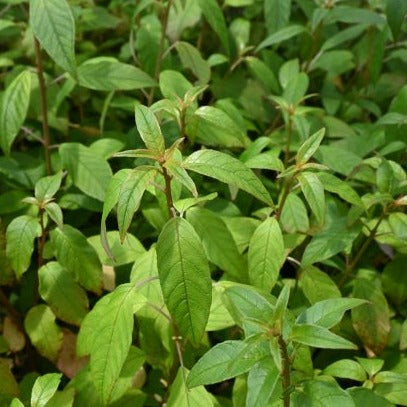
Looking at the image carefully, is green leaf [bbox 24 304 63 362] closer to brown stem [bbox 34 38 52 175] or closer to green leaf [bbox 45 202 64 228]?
green leaf [bbox 45 202 64 228]

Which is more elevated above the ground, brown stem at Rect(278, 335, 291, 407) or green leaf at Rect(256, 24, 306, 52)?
A: green leaf at Rect(256, 24, 306, 52)

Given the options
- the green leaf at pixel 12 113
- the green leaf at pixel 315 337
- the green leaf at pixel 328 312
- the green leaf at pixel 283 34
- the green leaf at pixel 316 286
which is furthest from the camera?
the green leaf at pixel 283 34

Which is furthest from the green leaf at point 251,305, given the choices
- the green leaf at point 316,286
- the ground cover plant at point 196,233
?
the green leaf at point 316,286

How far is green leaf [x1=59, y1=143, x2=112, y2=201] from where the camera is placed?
1.51m

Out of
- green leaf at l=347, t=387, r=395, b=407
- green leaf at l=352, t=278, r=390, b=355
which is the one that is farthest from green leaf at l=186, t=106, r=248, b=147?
green leaf at l=347, t=387, r=395, b=407

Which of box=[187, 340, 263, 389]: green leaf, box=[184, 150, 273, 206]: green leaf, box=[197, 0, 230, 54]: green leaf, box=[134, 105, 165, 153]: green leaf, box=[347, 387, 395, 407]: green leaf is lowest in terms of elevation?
box=[347, 387, 395, 407]: green leaf

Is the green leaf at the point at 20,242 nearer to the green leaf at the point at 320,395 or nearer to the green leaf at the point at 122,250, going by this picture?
the green leaf at the point at 122,250

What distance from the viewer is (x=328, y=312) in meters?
1.00

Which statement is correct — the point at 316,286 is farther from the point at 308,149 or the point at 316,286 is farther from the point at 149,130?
the point at 149,130

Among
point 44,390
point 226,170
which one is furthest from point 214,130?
point 44,390

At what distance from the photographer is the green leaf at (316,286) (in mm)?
1350

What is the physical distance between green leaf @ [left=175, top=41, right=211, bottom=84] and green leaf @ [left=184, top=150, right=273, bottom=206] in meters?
0.71

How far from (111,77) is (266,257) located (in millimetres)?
686

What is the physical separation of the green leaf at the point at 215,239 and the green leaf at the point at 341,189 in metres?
0.23
